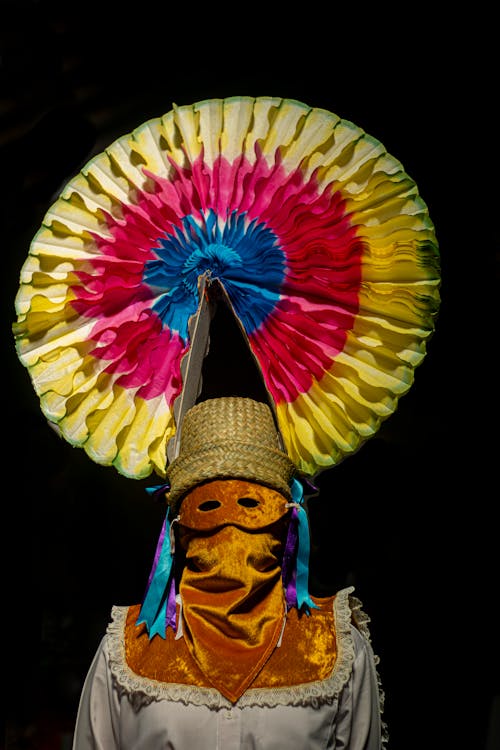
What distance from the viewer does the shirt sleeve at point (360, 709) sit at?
168 cm

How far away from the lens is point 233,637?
1665 mm

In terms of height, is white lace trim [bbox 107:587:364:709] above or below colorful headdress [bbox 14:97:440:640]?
below

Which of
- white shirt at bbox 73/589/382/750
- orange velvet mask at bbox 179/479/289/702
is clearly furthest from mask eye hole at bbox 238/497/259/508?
white shirt at bbox 73/589/382/750

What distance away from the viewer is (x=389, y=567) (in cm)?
216

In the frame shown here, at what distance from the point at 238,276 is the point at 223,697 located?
83 cm

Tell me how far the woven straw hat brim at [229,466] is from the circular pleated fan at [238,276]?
133 millimetres

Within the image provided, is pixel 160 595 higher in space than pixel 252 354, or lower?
lower

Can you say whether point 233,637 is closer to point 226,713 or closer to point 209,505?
point 226,713

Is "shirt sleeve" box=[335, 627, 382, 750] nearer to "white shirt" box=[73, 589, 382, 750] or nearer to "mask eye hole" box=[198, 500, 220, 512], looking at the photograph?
"white shirt" box=[73, 589, 382, 750]

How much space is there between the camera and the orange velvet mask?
1.65 metres

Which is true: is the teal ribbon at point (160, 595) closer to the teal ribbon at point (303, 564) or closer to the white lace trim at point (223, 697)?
the white lace trim at point (223, 697)

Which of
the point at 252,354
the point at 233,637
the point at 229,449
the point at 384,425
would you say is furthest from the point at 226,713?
the point at 384,425

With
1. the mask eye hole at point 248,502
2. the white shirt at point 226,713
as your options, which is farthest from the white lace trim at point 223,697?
the mask eye hole at point 248,502

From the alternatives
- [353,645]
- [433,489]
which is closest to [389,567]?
[433,489]
